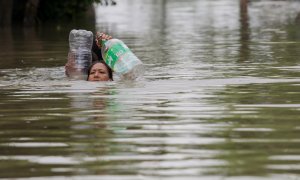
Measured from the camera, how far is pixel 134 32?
2988 centimetres

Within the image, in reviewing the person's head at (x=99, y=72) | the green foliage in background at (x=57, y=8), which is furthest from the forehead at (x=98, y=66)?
the green foliage in background at (x=57, y=8)

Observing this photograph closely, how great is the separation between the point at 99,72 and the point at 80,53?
88cm

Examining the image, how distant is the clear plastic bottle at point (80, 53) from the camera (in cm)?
1358

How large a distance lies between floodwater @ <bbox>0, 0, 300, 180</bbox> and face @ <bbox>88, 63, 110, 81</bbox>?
22cm

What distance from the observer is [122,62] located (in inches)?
515

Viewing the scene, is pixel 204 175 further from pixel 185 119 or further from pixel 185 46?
pixel 185 46

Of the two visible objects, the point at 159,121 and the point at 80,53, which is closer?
the point at 159,121

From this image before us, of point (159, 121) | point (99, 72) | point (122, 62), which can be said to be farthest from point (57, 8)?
point (159, 121)

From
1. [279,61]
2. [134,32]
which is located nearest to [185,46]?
[279,61]

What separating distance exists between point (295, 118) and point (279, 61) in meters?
7.36

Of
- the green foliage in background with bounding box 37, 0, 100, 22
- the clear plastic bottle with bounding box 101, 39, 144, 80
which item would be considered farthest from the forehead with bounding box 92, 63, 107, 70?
the green foliage in background with bounding box 37, 0, 100, 22

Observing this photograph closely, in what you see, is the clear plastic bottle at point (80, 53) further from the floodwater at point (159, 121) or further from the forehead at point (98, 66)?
the forehead at point (98, 66)

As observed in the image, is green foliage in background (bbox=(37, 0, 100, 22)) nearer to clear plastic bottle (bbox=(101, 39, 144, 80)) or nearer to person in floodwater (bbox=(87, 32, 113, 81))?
clear plastic bottle (bbox=(101, 39, 144, 80))

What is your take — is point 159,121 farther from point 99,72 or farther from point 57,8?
point 57,8
